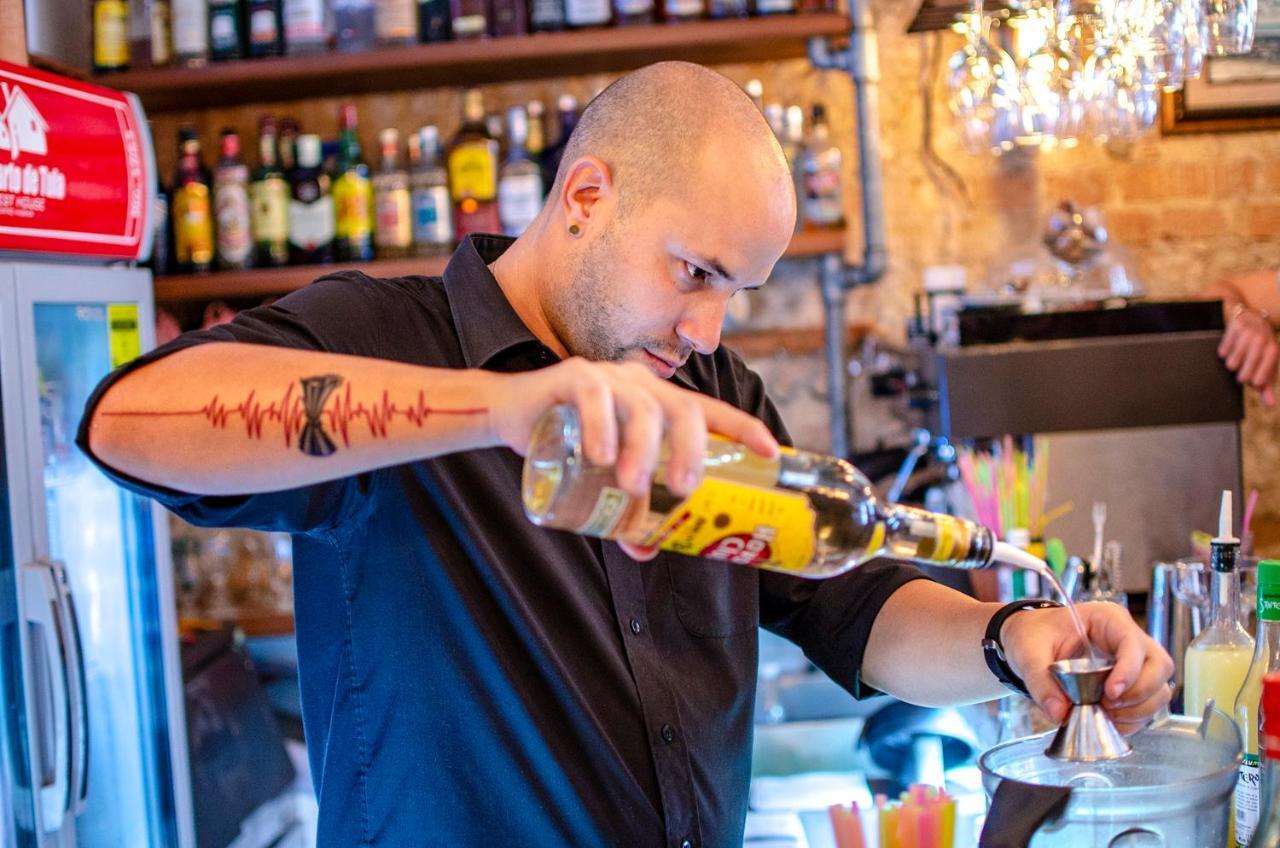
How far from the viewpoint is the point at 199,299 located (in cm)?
336

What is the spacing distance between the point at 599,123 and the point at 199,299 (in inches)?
86.8

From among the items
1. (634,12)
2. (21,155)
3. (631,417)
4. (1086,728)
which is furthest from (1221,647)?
(634,12)

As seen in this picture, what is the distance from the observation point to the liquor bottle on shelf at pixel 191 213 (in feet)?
10.2

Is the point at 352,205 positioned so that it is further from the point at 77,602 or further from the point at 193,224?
the point at 77,602

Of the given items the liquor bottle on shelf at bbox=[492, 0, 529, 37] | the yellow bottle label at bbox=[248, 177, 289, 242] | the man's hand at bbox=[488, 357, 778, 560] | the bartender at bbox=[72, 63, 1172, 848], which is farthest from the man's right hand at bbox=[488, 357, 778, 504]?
the yellow bottle label at bbox=[248, 177, 289, 242]

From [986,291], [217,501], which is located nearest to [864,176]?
[986,291]

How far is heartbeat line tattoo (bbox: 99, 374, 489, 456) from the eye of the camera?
93 centimetres

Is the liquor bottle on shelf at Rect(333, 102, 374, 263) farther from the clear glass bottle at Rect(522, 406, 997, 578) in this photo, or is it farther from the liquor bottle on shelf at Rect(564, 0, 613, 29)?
the clear glass bottle at Rect(522, 406, 997, 578)

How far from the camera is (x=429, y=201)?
10.1 feet

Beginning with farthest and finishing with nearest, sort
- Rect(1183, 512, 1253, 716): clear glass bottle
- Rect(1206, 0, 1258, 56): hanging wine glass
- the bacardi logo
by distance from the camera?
the bacardi logo → Rect(1206, 0, 1258, 56): hanging wine glass → Rect(1183, 512, 1253, 716): clear glass bottle

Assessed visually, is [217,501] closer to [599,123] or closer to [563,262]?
[563,262]

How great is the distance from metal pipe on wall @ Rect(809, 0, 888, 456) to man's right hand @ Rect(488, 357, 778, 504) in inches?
92.1

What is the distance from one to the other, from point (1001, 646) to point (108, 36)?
2642 mm

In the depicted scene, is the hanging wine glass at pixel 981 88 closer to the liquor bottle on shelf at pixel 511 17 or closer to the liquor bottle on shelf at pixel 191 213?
the liquor bottle on shelf at pixel 511 17
